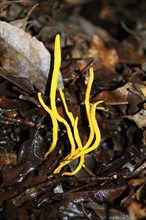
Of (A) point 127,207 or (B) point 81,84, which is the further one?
(B) point 81,84

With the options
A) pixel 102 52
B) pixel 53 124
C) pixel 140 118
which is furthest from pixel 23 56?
pixel 102 52

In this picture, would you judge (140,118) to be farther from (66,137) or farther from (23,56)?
(23,56)

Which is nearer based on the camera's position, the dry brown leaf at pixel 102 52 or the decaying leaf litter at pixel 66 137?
the decaying leaf litter at pixel 66 137

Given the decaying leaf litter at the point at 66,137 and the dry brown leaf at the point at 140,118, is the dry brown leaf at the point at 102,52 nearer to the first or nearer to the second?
the decaying leaf litter at the point at 66,137

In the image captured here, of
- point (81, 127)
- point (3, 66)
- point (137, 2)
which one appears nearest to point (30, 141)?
point (81, 127)

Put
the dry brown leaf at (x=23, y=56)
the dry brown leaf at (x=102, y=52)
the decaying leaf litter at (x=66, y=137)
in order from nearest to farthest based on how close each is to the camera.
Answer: the decaying leaf litter at (x=66, y=137), the dry brown leaf at (x=23, y=56), the dry brown leaf at (x=102, y=52)

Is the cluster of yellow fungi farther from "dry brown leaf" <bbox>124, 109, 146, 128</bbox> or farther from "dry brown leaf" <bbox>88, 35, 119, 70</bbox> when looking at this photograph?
"dry brown leaf" <bbox>88, 35, 119, 70</bbox>

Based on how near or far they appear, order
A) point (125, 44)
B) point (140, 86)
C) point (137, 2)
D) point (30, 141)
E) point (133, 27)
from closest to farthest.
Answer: point (30, 141)
point (140, 86)
point (125, 44)
point (133, 27)
point (137, 2)

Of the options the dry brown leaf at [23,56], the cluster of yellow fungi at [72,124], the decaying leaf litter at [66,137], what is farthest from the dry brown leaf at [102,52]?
the cluster of yellow fungi at [72,124]

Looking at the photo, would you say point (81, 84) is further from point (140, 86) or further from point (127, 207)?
point (127, 207)
